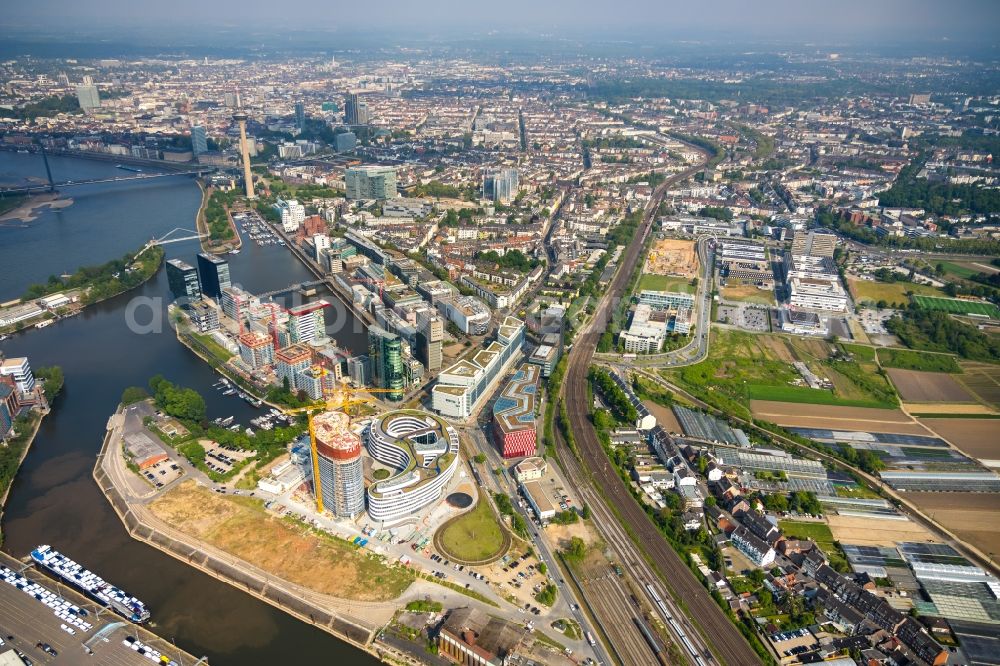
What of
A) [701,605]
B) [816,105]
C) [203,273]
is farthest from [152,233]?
[816,105]

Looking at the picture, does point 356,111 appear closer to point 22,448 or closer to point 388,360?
point 388,360

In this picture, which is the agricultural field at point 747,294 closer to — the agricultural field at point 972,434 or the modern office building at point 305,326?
the agricultural field at point 972,434

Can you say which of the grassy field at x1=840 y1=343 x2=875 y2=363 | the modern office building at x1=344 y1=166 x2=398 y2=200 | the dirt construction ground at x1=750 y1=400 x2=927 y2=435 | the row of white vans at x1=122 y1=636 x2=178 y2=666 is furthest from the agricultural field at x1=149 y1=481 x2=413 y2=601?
the modern office building at x1=344 y1=166 x2=398 y2=200

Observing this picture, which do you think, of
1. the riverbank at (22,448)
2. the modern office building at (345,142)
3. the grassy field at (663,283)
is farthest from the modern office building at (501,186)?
the riverbank at (22,448)

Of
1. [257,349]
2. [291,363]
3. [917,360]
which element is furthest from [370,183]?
[917,360]

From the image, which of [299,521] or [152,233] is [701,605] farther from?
[152,233]

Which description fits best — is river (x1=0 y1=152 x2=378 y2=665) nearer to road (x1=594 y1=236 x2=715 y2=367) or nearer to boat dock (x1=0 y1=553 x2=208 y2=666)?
boat dock (x1=0 y1=553 x2=208 y2=666)
